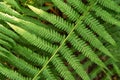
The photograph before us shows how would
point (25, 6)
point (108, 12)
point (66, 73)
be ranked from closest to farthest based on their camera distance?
1. point (66, 73)
2. point (108, 12)
3. point (25, 6)

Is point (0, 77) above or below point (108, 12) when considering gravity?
below

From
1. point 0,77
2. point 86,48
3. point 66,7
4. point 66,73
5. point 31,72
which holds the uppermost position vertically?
point 66,7

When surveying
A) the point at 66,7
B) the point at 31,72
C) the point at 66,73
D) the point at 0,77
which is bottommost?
the point at 0,77

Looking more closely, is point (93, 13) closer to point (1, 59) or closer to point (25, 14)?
point (25, 14)

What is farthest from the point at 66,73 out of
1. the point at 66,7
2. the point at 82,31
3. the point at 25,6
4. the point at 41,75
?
the point at 25,6

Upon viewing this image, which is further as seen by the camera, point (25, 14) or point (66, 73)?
point (25, 14)

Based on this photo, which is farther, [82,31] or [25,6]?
[25,6]

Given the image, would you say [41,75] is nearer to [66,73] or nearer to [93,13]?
[66,73]

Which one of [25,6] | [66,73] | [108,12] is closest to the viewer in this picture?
[66,73]

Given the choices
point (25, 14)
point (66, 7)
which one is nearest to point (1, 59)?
point (25, 14)
